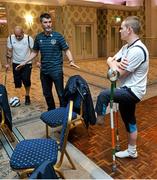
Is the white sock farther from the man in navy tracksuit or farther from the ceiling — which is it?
the ceiling

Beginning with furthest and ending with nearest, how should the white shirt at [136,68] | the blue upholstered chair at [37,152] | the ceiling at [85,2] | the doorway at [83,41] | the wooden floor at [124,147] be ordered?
the doorway at [83,41] → the ceiling at [85,2] → the wooden floor at [124,147] → the white shirt at [136,68] → the blue upholstered chair at [37,152]

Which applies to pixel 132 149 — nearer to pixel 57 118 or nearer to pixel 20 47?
pixel 57 118

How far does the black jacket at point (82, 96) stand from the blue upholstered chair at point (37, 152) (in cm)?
94

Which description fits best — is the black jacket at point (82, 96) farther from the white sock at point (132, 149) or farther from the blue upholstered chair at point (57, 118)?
the white sock at point (132, 149)

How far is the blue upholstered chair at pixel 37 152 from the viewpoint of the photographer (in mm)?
1842

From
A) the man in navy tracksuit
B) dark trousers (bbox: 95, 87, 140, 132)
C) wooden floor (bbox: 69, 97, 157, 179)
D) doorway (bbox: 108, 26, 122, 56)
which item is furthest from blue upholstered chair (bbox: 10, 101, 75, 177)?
doorway (bbox: 108, 26, 122, 56)

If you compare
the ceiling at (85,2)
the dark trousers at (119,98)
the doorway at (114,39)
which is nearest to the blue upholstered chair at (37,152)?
the dark trousers at (119,98)

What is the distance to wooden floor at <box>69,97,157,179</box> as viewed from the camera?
2.38 m

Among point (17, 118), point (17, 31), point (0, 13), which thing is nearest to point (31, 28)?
point (0, 13)

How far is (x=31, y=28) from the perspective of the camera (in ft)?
32.4

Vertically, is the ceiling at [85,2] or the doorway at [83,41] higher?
the ceiling at [85,2]

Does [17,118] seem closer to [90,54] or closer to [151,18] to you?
[90,54]

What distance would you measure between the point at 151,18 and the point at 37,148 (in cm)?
1193

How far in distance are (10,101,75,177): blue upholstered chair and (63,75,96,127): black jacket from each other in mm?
944
